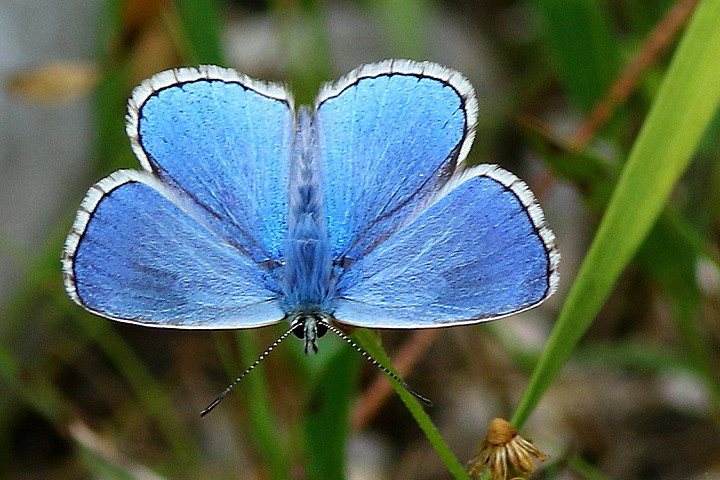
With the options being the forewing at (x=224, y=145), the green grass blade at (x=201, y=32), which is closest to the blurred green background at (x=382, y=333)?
the green grass blade at (x=201, y=32)

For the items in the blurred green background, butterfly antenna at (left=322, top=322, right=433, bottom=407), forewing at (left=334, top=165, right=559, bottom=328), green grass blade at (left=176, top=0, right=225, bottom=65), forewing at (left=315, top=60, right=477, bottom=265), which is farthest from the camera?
the blurred green background

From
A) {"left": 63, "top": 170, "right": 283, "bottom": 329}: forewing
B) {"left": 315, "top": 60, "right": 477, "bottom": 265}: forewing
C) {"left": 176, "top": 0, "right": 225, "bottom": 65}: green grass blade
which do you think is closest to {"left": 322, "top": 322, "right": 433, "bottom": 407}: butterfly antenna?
{"left": 63, "top": 170, "right": 283, "bottom": 329}: forewing

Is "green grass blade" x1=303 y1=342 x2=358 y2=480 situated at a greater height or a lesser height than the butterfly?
lesser

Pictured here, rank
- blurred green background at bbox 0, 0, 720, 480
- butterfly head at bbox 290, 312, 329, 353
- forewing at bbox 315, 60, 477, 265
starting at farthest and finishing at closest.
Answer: blurred green background at bbox 0, 0, 720, 480 < forewing at bbox 315, 60, 477, 265 < butterfly head at bbox 290, 312, 329, 353

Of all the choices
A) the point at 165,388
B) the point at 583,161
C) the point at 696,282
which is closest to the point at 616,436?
the point at 696,282

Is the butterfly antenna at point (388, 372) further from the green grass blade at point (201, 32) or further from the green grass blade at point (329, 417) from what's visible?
the green grass blade at point (201, 32)

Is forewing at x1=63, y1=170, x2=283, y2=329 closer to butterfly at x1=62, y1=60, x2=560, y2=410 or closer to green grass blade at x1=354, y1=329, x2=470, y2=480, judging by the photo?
butterfly at x1=62, y1=60, x2=560, y2=410
